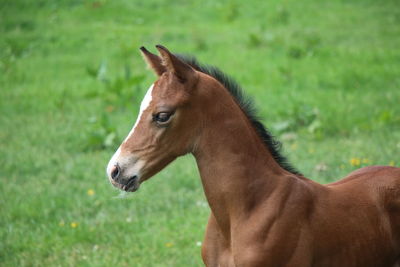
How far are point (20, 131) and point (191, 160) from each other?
2242 millimetres

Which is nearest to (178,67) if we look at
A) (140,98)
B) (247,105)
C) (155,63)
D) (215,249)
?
(155,63)

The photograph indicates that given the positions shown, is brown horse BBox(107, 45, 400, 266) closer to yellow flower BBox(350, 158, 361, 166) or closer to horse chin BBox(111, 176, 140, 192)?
horse chin BBox(111, 176, 140, 192)

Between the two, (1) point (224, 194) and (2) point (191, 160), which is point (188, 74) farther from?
(2) point (191, 160)

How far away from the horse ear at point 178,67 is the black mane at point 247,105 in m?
0.23

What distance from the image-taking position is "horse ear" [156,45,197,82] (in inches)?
Answer: 118

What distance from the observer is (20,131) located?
7648 mm

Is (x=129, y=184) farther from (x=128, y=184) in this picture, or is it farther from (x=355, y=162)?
(x=355, y=162)

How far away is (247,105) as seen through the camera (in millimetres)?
3279

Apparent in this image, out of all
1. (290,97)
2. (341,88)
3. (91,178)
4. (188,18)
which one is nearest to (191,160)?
(91,178)

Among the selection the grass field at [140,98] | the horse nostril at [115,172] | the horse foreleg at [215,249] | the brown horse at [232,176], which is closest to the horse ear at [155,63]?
the brown horse at [232,176]

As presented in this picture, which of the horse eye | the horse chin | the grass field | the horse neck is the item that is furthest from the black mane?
the grass field

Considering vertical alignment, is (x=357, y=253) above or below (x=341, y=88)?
above

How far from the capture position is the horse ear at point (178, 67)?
118 inches

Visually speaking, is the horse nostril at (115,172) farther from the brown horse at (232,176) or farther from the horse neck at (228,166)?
the horse neck at (228,166)
